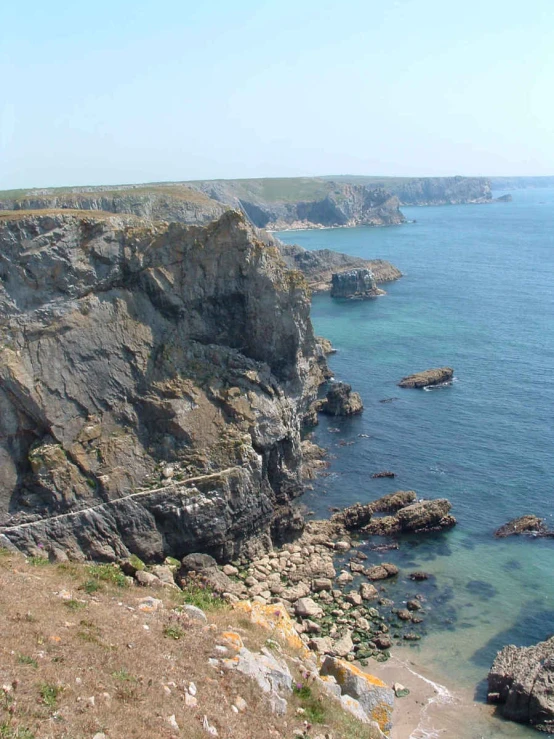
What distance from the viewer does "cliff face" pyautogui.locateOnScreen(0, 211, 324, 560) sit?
41688 millimetres

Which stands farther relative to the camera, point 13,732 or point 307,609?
point 307,609

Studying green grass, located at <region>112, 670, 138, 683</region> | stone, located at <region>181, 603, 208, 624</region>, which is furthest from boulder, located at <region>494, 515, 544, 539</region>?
green grass, located at <region>112, 670, 138, 683</region>

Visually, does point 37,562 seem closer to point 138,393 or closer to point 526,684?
point 138,393

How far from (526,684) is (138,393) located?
2879 centimetres

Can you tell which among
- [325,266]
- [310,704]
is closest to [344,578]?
[310,704]

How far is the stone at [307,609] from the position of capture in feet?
130

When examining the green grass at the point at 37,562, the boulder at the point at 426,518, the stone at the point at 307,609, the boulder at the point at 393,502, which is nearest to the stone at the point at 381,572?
the stone at the point at 307,609

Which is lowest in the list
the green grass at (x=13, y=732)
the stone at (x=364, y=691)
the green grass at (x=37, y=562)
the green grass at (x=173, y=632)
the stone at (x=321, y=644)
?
the stone at (x=321, y=644)

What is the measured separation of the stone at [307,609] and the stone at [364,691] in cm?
1250

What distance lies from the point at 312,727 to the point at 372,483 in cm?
3623

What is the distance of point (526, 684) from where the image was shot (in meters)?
32.4

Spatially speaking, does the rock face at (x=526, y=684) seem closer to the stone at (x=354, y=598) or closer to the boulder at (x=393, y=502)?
the stone at (x=354, y=598)

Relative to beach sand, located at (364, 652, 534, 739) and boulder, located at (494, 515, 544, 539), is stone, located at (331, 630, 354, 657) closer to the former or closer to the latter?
beach sand, located at (364, 652, 534, 739)

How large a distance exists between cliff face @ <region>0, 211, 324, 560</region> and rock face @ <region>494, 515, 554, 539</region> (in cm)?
1531
